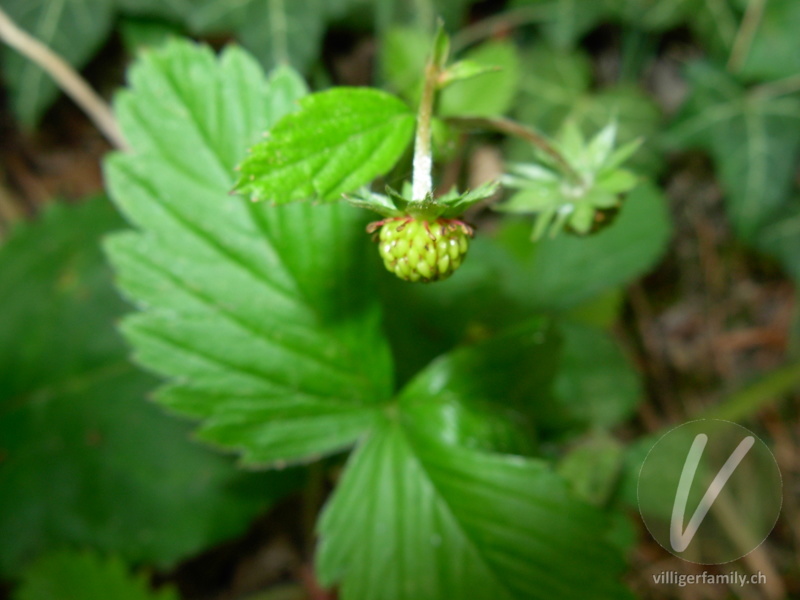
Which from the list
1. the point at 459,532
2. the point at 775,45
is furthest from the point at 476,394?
the point at 775,45

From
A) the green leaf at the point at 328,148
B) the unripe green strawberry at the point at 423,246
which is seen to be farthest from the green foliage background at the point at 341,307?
the unripe green strawberry at the point at 423,246

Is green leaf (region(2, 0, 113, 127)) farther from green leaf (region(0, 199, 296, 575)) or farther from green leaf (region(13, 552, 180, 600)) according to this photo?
green leaf (region(13, 552, 180, 600))

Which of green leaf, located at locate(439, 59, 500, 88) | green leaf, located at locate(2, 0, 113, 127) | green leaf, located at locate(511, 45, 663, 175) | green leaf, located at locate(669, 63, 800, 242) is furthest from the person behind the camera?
green leaf, located at locate(511, 45, 663, 175)

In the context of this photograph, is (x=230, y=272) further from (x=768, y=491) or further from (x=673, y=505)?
(x=768, y=491)

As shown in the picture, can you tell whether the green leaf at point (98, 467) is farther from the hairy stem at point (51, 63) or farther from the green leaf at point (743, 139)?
the green leaf at point (743, 139)

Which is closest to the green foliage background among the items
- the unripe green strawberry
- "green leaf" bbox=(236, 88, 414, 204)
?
"green leaf" bbox=(236, 88, 414, 204)

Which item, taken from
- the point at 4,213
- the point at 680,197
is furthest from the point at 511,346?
the point at 4,213
